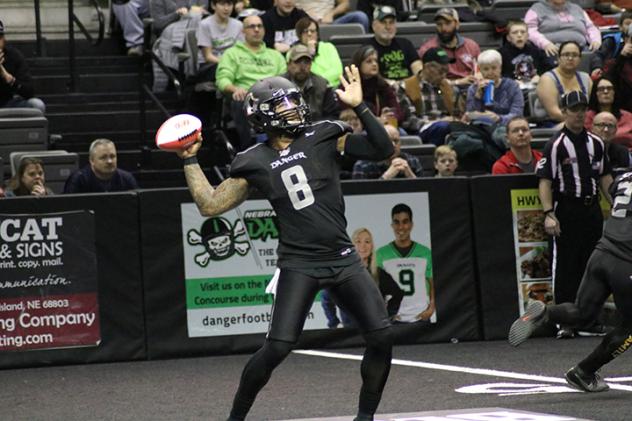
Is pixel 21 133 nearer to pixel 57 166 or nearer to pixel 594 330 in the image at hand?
pixel 57 166

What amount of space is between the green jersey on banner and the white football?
5052 millimetres

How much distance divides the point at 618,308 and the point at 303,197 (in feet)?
9.05

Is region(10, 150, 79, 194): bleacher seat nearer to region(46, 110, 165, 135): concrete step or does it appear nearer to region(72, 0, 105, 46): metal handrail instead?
region(46, 110, 165, 135): concrete step

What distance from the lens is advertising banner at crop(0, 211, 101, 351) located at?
1246 centimetres

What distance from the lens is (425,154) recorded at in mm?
14734

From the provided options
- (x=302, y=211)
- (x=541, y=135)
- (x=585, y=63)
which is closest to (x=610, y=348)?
(x=302, y=211)

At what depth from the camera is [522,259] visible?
13.4 m

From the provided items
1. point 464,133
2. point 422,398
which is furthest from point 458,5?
point 422,398

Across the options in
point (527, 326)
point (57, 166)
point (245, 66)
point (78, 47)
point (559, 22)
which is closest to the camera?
point (527, 326)

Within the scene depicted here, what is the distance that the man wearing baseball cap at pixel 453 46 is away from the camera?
Result: 16.2 metres

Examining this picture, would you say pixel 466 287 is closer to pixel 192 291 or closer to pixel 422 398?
pixel 192 291

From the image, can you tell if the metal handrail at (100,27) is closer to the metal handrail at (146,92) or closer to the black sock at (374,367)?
the metal handrail at (146,92)

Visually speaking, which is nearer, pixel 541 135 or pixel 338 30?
pixel 541 135

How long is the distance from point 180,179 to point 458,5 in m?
4.95
